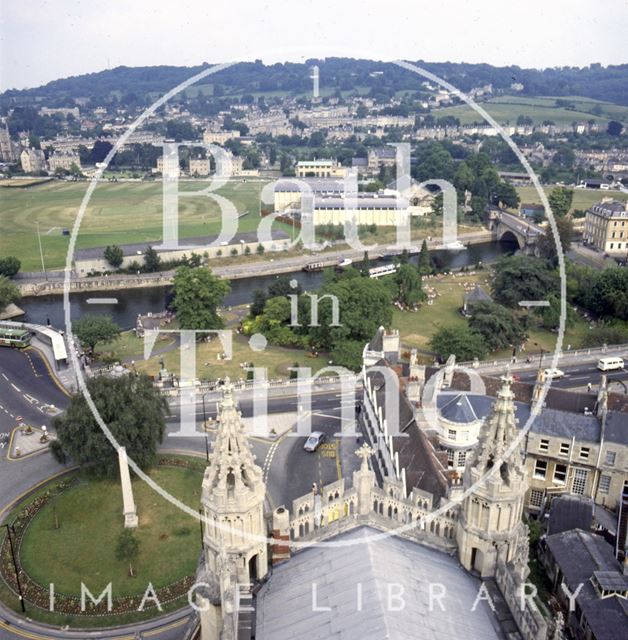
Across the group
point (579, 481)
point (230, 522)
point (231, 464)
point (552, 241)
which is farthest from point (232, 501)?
point (552, 241)

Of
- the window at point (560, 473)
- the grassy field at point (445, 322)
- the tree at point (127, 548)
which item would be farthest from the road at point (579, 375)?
the tree at point (127, 548)

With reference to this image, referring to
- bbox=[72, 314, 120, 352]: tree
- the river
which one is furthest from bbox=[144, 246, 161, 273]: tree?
bbox=[72, 314, 120, 352]: tree

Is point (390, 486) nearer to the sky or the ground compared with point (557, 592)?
nearer to the sky

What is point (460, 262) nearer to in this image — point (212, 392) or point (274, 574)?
point (212, 392)

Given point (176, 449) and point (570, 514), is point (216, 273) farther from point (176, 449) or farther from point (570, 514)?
point (570, 514)

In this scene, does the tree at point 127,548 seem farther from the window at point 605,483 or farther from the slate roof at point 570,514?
the window at point 605,483

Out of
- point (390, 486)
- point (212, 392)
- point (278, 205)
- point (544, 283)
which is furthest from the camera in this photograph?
point (278, 205)

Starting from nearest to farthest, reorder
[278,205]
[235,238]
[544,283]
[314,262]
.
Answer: [544,283], [314,262], [235,238], [278,205]

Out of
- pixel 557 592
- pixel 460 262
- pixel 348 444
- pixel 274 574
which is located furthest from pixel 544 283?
pixel 274 574
